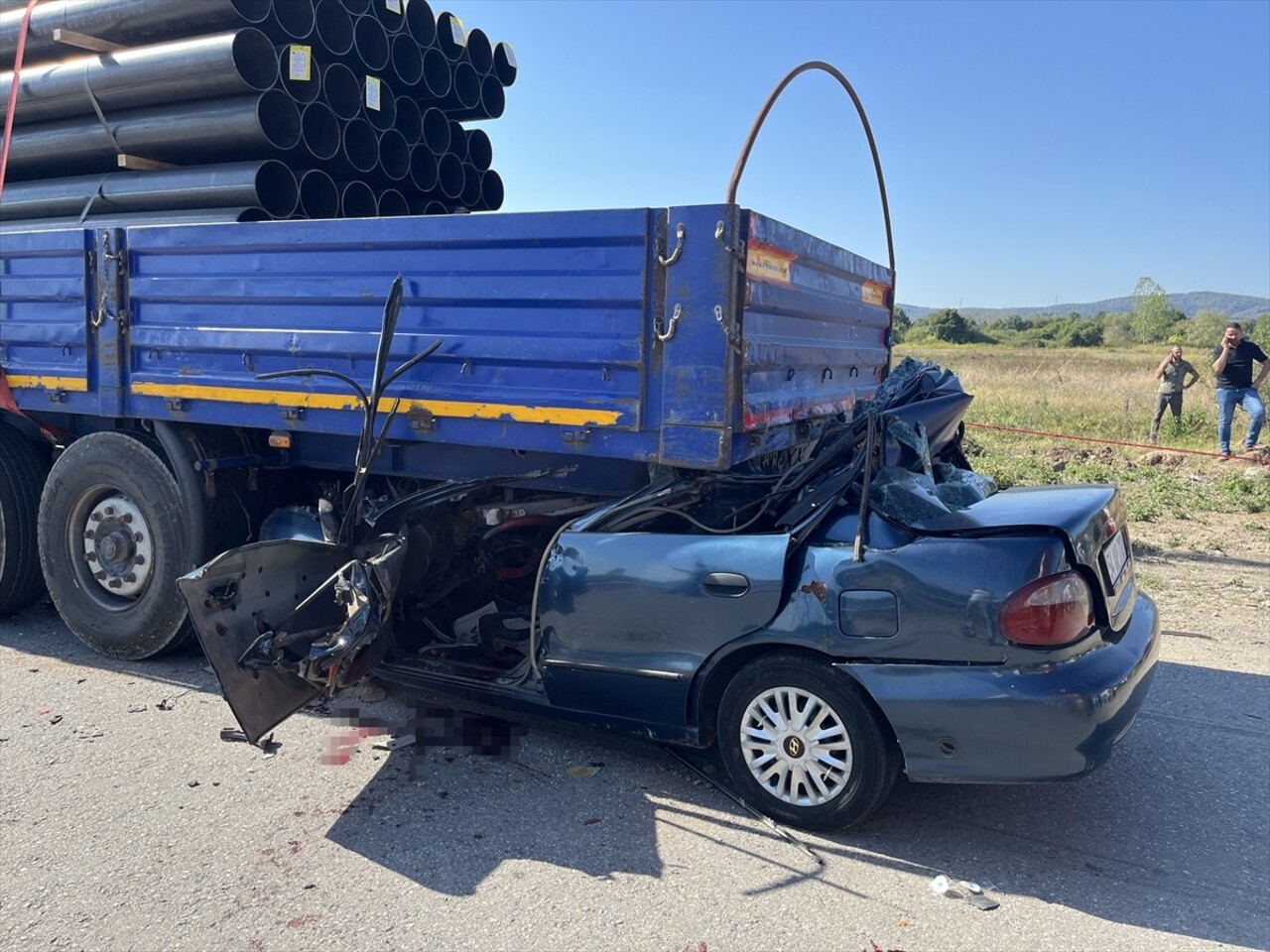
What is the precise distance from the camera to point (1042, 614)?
309cm

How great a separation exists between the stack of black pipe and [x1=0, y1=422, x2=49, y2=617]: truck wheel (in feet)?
4.92

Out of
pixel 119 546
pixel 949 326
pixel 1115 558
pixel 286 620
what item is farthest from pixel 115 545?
pixel 949 326

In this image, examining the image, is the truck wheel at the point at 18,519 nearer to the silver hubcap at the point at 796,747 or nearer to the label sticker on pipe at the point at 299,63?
the label sticker on pipe at the point at 299,63

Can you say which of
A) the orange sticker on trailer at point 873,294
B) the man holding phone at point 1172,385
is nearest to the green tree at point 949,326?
the man holding phone at point 1172,385

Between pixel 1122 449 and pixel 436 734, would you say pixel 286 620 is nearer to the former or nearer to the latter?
pixel 436 734

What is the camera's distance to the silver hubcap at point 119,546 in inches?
208

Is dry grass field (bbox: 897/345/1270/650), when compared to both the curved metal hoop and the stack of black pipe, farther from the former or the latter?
the stack of black pipe

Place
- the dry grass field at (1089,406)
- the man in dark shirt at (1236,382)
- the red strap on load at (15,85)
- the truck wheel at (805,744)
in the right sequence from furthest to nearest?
the dry grass field at (1089,406) → the man in dark shirt at (1236,382) → the red strap on load at (15,85) → the truck wheel at (805,744)

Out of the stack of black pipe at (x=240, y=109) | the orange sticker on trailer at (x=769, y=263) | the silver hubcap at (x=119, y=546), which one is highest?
the stack of black pipe at (x=240, y=109)

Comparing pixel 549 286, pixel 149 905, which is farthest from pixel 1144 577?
pixel 149 905

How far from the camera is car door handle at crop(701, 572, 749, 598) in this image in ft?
11.4

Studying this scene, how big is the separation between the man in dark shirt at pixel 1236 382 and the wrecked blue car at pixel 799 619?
8978 mm

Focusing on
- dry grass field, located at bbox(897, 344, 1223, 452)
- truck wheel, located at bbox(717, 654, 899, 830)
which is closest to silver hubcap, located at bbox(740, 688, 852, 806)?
truck wheel, located at bbox(717, 654, 899, 830)

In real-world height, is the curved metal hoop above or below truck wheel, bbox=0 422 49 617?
above
